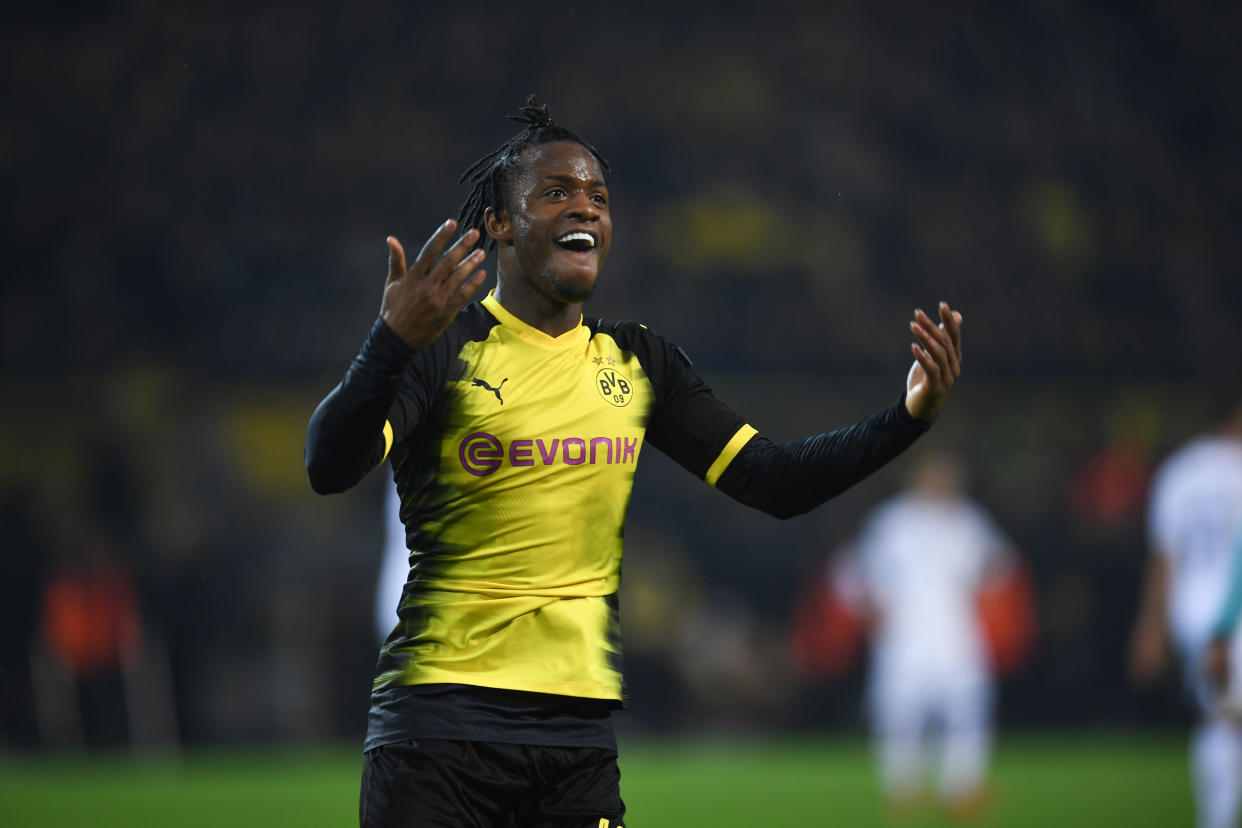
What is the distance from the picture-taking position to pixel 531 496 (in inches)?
128

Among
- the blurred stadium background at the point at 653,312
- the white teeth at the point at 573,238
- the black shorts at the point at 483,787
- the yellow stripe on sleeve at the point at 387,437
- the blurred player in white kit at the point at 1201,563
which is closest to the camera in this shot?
the yellow stripe on sleeve at the point at 387,437

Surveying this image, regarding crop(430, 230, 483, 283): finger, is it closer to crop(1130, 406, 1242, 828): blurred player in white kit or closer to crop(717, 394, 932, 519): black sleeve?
crop(717, 394, 932, 519): black sleeve

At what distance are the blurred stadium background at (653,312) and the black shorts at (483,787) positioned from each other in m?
6.08

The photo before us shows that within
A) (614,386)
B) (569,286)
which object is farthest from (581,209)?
(614,386)

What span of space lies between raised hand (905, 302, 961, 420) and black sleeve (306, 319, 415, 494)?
3.65 ft

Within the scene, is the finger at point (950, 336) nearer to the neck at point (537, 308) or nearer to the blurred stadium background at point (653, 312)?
the neck at point (537, 308)

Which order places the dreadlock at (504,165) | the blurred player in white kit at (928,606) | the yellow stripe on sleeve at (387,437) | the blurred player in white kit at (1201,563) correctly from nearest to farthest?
the yellow stripe on sleeve at (387,437) → the dreadlock at (504,165) → the blurred player in white kit at (1201,563) → the blurred player in white kit at (928,606)

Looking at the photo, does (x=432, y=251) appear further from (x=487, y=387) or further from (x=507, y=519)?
(x=507, y=519)

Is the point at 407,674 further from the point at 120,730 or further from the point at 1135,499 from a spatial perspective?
the point at 1135,499

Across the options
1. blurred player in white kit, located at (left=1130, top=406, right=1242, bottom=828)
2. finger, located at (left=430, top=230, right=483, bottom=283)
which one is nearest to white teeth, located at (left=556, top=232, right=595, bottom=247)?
finger, located at (left=430, top=230, right=483, bottom=283)

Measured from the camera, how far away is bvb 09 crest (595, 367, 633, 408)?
3.39 m

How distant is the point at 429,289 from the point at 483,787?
103 centimetres

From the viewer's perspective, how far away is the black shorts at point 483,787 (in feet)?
10.1

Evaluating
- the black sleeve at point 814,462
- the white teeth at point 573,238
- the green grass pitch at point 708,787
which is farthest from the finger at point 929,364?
the green grass pitch at point 708,787
